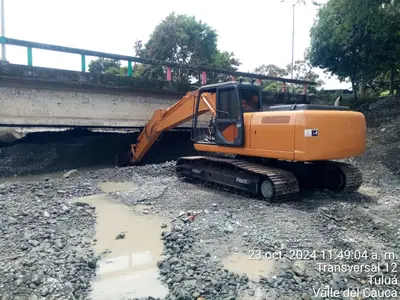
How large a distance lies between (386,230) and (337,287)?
1898 mm

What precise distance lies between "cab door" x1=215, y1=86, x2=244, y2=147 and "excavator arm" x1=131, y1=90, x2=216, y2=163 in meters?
0.38

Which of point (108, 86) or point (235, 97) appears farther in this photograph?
point (108, 86)

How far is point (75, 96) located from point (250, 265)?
804 cm

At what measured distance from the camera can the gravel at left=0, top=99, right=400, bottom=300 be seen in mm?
A: 3393

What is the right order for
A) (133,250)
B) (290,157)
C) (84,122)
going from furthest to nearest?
(84,122) < (290,157) < (133,250)

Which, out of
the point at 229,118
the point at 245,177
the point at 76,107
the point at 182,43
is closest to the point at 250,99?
the point at 229,118

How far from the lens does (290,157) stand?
19.8ft

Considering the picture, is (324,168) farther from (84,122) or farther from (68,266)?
(84,122)

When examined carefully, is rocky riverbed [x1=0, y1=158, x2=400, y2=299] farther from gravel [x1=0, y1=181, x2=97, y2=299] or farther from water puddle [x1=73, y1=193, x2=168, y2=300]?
water puddle [x1=73, y1=193, x2=168, y2=300]

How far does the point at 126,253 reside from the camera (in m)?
4.37

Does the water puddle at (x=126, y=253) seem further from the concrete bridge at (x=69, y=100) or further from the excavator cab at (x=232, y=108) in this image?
the concrete bridge at (x=69, y=100)

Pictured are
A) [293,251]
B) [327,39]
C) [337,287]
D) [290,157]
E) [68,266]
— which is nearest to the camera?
[337,287]

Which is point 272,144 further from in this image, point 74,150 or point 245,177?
point 74,150

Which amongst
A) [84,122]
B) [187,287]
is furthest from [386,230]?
[84,122]
